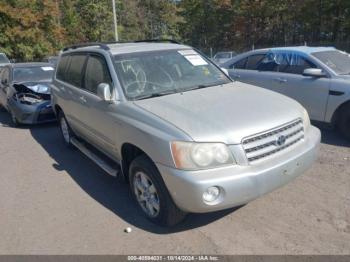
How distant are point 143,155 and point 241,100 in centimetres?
120

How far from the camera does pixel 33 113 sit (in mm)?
7902

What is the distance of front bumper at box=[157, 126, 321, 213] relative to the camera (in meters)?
2.96

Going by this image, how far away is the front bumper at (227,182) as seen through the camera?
9.73 ft

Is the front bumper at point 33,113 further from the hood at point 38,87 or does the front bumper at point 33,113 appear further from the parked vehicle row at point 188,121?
the parked vehicle row at point 188,121

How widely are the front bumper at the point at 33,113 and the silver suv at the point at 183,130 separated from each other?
132 inches

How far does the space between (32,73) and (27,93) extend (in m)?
1.11

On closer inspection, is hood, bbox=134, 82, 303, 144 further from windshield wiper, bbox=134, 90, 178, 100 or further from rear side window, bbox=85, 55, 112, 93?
rear side window, bbox=85, 55, 112, 93

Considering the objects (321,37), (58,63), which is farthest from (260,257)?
(321,37)

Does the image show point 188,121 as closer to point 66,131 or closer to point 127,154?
point 127,154

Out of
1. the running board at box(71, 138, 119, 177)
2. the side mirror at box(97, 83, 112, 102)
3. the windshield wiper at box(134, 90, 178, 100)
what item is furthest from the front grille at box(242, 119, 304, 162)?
the running board at box(71, 138, 119, 177)

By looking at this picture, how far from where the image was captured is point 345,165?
4719 mm

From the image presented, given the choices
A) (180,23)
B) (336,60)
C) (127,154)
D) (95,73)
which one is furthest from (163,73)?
(180,23)

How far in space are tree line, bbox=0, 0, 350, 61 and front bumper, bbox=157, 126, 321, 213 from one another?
1006 inches

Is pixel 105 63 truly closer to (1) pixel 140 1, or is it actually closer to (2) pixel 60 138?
(2) pixel 60 138
